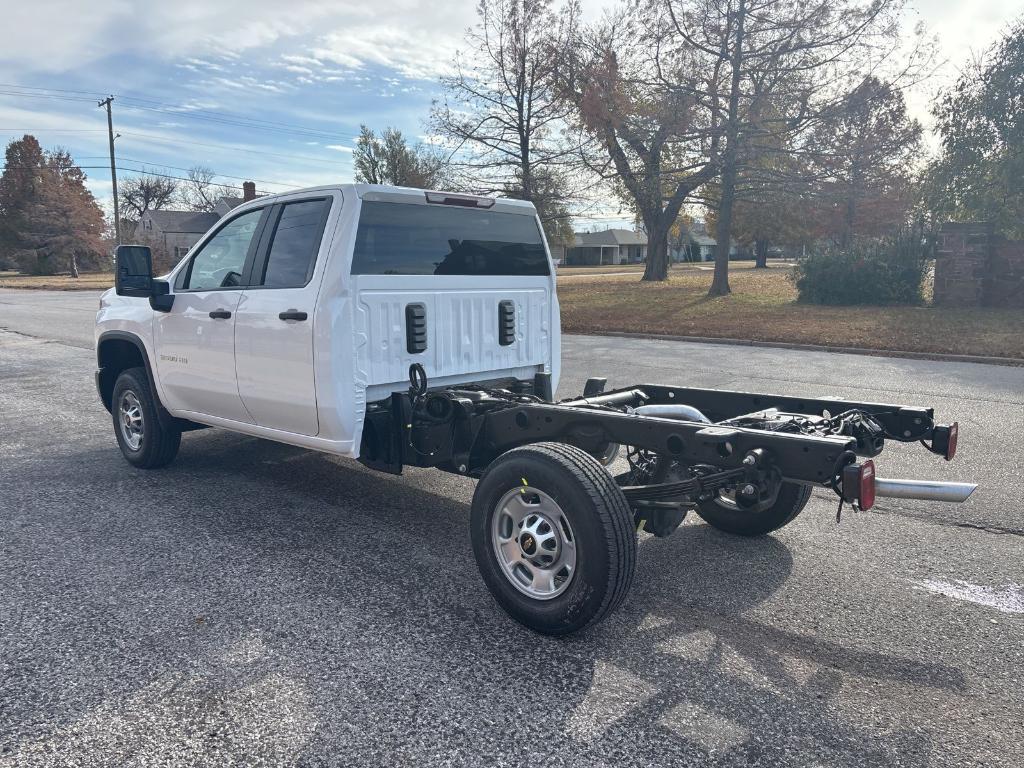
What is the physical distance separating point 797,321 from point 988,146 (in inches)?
284

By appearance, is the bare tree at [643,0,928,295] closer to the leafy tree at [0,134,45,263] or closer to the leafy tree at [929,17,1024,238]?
the leafy tree at [929,17,1024,238]

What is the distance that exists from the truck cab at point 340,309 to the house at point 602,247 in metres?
89.4

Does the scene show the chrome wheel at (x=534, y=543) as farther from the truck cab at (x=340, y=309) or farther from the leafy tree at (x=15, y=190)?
the leafy tree at (x=15, y=190)

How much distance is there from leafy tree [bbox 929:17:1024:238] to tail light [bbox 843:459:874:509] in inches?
762

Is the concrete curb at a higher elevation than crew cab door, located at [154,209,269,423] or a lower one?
lower

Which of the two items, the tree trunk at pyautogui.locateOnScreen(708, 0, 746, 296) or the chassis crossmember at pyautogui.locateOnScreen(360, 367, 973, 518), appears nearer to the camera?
the chassis crossmember at pyautogui.locateOnScreen(360, 367, 973, 518)

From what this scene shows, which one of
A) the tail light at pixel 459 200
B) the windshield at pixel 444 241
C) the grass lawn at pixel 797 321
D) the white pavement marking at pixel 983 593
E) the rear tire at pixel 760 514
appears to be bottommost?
the white pavement marking at pixel 983 593

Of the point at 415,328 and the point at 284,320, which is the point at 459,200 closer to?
the point at 415,328

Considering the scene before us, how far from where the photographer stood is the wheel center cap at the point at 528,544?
366 cm

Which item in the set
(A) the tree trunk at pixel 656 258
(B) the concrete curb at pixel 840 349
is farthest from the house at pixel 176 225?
(B) the concrete curb at pixel 840 349

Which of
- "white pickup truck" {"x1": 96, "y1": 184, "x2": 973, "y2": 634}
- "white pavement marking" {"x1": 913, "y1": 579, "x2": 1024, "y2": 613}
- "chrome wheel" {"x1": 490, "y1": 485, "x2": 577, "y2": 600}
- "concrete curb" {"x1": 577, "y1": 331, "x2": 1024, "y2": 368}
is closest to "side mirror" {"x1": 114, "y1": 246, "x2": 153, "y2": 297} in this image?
"white pickup truck" {"x1": 96, "y1": 184, "x2": 973, "y2": 634}

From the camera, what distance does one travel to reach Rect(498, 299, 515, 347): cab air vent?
17.7 ft

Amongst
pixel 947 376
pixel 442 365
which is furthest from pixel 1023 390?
pixel 442 365

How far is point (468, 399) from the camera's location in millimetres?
4645
